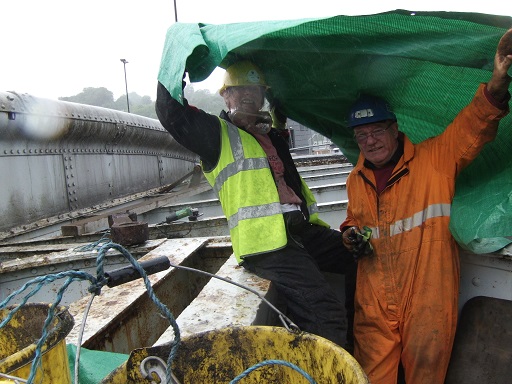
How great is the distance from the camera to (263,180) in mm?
2396

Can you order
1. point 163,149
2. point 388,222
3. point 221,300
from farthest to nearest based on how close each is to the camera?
point 163,149, point 388,222, point 221,300

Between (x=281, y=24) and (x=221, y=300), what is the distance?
152cm

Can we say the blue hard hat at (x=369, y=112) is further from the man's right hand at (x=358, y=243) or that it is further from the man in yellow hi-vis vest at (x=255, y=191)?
the man's right hand at (x=358, y=243)

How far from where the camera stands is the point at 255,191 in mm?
2367

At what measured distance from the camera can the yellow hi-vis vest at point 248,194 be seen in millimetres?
2332

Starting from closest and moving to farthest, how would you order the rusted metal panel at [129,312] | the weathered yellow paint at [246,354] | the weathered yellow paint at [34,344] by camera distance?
the weathered yellow paint at [34,344], the weathered yellow paint at [246,354], the rusted metal panel at [129,312]

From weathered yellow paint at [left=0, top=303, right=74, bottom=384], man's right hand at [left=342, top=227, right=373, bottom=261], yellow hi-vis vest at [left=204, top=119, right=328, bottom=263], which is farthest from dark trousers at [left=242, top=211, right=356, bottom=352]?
weathered yellow paint at [left=0, top=303, right=74, bottom=384]

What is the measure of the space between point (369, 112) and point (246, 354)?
1799 millimetres

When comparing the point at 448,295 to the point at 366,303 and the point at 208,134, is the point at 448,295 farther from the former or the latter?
the point at 208,134

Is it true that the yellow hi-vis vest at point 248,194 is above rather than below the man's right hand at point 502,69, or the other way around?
below

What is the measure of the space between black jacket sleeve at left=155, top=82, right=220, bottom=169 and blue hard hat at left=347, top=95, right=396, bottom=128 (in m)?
0.92

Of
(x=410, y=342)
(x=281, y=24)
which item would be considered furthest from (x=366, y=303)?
(x=281, y=24)

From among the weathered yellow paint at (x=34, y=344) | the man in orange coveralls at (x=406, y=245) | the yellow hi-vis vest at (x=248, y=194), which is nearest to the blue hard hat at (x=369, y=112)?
the man in orange coveralls at (x=406, y=245)

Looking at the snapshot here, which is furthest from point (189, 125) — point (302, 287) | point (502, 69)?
point (502, 69)
